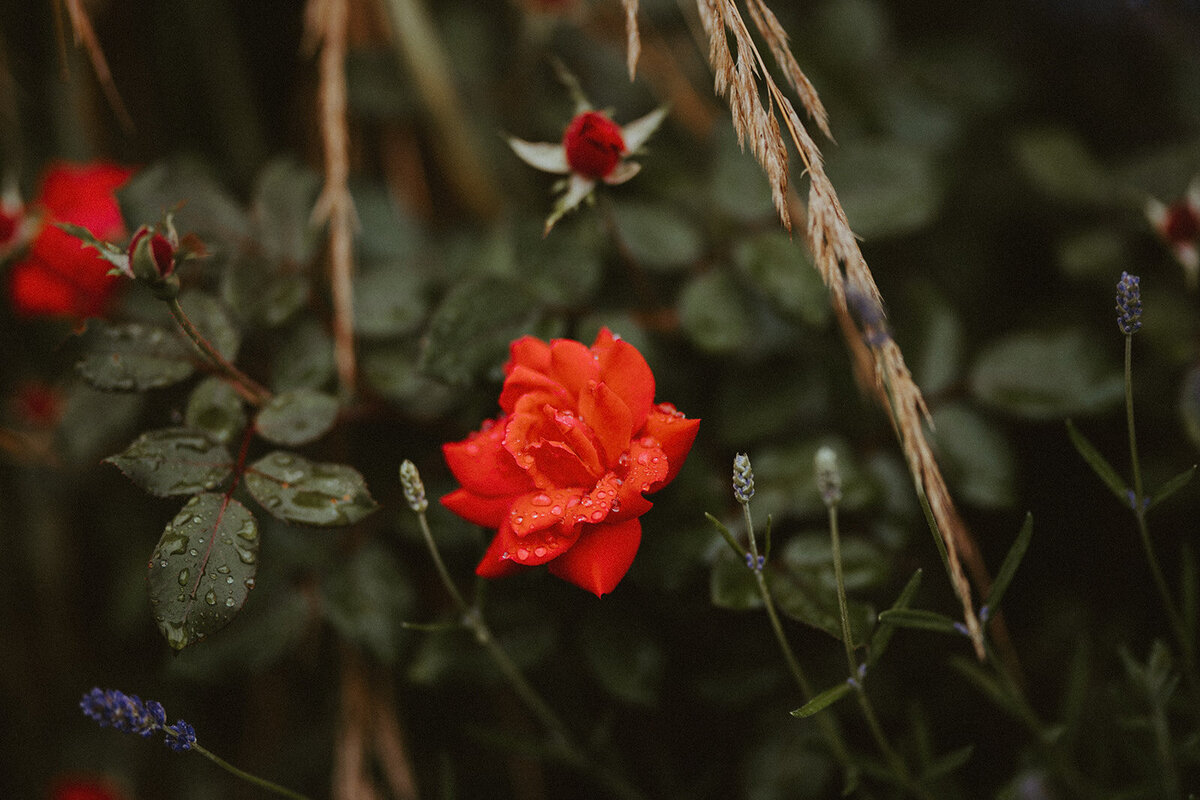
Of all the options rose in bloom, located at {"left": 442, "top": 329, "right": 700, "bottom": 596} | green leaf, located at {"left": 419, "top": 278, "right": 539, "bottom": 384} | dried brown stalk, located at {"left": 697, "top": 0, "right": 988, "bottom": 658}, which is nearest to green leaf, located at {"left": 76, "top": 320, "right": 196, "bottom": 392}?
green leaf, located at {"left": 419, "top": 278, "right": 539, "bottom": 384}

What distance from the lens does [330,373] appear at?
861 millimetres

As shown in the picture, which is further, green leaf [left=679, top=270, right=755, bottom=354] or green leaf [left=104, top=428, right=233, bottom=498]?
green leaf [left=679, top=270, right=755, bottom=354]

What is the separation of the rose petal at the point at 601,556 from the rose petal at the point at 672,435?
0.17ft

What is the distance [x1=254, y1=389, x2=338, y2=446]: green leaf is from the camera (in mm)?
728

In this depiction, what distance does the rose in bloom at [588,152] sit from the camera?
2.27ft

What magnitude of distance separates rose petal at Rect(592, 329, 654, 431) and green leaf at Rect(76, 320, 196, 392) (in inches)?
17.7

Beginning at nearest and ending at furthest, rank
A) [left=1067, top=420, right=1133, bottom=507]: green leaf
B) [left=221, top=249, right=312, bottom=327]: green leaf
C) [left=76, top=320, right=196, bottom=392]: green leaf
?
[left=1067, top=420, right=1133, bottom=507]: green leaf
[left=76, top=320, right=196, bottom=392]: green leaf
[left=221, top=249, right=312, bottom=327]: green leaf

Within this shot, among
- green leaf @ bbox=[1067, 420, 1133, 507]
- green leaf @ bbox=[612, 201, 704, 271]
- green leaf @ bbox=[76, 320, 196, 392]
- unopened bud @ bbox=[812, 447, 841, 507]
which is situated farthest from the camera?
green leaf @ bbox=[612, 201, 704, 271]

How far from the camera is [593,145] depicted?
70 cm

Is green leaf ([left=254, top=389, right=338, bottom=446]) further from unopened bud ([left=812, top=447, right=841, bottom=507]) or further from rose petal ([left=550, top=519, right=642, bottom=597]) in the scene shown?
unopened bud ([left=812, top=447, right=841, bottom=507])

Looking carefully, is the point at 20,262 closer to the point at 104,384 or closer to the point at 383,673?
the point at 104,384

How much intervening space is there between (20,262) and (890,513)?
1075 mm

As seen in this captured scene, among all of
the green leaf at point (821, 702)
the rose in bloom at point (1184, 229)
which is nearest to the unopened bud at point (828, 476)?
the green leaf at point (821, 702)

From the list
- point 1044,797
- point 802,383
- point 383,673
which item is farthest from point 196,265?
point 1044,797
